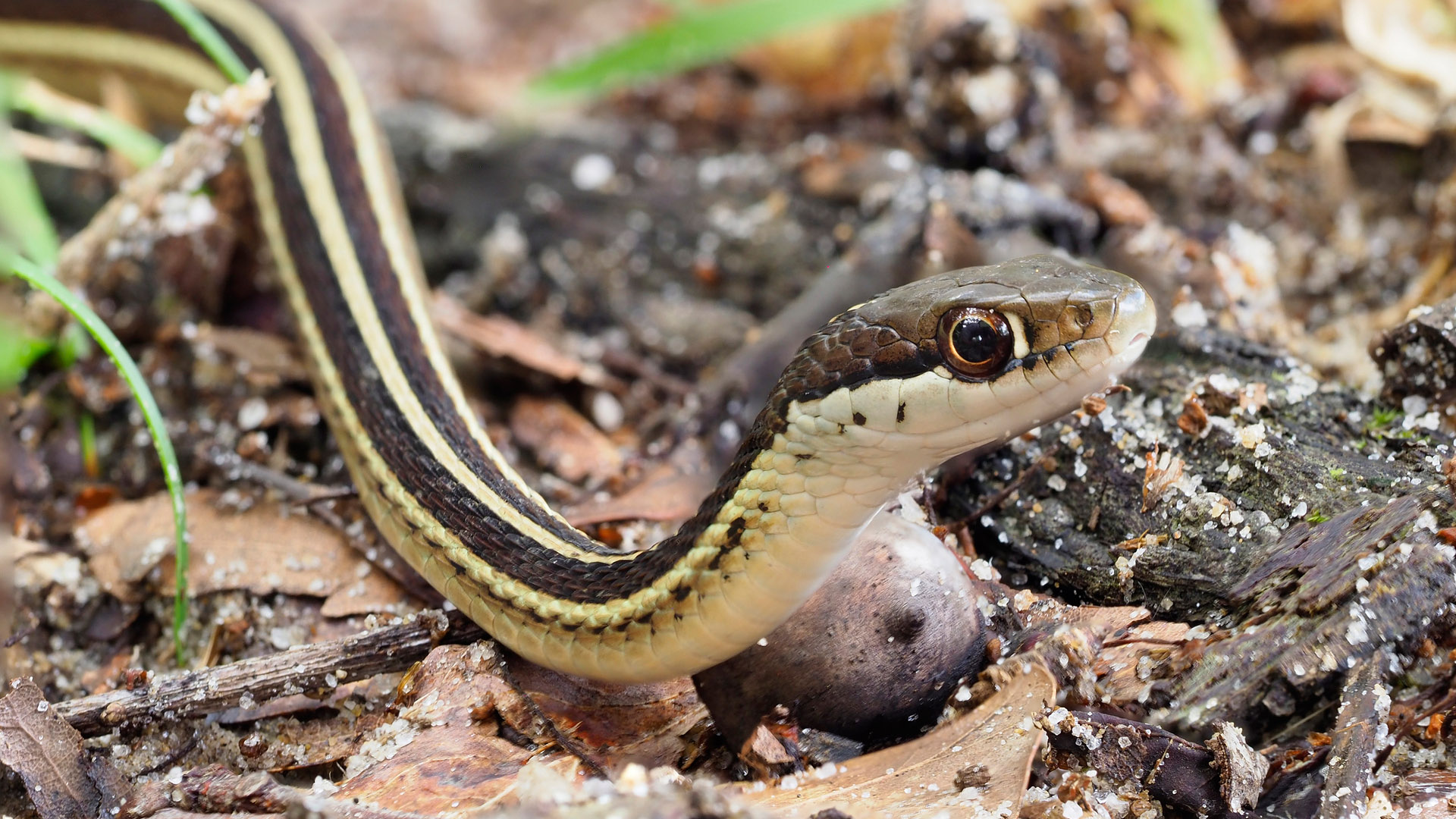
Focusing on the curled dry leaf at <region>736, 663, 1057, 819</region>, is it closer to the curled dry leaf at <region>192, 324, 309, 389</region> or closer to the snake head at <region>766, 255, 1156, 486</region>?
the snake head at <region>766, 255, 1156, 486</region>

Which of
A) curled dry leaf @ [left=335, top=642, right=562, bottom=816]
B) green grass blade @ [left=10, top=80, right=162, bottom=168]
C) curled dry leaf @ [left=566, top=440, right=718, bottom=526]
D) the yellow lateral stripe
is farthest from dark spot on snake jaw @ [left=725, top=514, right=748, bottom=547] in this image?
green grass blade @ [left=10, top=80, right=162, bottom=168]

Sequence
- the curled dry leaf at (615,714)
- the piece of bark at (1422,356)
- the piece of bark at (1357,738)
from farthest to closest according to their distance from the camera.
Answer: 1. the piece of bark at (1422,356)
2. the curled dry leaf at (615,714)
3. the piece of bark at (1357,738)

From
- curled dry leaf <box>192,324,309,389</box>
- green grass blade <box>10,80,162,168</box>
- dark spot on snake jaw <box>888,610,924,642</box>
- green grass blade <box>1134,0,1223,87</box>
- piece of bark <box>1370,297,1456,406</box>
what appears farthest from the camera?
green grass blade <box>1134,0,1223,87</box>

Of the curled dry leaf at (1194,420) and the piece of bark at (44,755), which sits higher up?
the piece of bark at (44,755)

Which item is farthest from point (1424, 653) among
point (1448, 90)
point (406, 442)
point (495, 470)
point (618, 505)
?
point (1448, 90)

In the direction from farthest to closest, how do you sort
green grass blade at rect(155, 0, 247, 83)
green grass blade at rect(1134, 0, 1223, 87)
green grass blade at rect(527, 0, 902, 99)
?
green grass blade at rect(1134, 0, 1223, 87) < green grass blade at rect(527, 0, 902, 99) < green grass blade at rect(155, 0, 247, 83)

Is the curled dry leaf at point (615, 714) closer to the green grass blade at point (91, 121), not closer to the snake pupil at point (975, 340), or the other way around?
the snake pupil at point (975, 340)

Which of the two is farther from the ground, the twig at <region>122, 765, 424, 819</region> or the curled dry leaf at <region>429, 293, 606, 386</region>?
the curled dry leaf at <region>429, 293, 606, 386</region>

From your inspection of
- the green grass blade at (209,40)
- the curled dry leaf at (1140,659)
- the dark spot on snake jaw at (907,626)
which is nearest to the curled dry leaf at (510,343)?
the green grass blade at (209,40)
